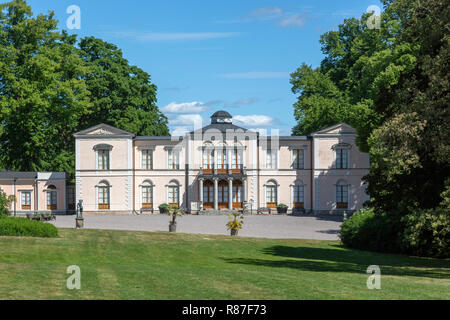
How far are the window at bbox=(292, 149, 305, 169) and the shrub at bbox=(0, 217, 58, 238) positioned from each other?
29471mm

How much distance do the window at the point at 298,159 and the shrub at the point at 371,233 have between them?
77.6 feet

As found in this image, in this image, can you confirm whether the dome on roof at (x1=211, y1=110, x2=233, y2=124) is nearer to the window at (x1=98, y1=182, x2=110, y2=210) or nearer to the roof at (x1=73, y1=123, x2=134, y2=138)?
the roof at (x1=73, y1=123, x2=134, y2=138)

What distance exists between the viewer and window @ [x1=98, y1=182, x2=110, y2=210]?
51750 millimetres

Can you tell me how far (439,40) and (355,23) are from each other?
4041 cm

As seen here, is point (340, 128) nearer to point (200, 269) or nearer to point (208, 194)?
point (208, 194)

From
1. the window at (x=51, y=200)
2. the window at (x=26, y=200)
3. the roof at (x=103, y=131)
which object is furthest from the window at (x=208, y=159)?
the window at (x=26, y=200)

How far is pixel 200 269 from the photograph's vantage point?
53.5 ft

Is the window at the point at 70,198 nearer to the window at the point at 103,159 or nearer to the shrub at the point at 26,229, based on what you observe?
the window at the point at 103,159

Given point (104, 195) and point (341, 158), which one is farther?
point (341, 158)

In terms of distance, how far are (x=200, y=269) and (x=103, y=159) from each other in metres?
36.7

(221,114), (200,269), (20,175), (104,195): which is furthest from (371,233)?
(20,175)

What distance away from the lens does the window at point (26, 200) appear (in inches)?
1996

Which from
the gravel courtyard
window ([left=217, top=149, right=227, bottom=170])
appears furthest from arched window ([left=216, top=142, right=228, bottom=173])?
the gravel courtyard
